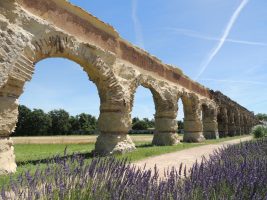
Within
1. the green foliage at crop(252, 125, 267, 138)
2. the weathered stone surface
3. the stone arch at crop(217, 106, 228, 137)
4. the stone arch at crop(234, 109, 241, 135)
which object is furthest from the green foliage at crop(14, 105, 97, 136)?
the weathered stone surface

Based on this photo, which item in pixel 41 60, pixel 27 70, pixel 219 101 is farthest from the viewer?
pixel 219 101

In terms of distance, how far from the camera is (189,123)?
19.1 metres

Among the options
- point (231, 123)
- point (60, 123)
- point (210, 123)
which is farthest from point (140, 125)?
point (210, 123)

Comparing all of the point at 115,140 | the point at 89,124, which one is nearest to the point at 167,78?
the point at 115,140

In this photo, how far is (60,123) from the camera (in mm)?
59688

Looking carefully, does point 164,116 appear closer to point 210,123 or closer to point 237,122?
point 210,123

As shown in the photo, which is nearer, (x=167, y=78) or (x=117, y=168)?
(x=117, y=168)

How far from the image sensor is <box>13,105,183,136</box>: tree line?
55062 millimetres

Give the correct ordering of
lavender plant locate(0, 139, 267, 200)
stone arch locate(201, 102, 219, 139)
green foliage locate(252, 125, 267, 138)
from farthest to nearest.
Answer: stone arch locate(201, 102, 219, 139)
green foliage locate(252, 125, 267, 138)
lavender plant locate(0, 139, 267, 200)

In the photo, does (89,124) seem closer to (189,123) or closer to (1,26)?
(189,123)

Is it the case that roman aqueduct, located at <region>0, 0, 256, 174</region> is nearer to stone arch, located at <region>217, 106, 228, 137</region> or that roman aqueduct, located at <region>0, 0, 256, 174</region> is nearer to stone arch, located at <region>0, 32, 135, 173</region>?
stone arch, located at <region>0, 32, 135, 173</region>

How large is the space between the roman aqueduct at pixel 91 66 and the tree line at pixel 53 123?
40865 millimetres

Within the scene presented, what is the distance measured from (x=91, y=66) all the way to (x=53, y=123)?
5267cm

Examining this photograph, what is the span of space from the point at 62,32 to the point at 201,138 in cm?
1299
